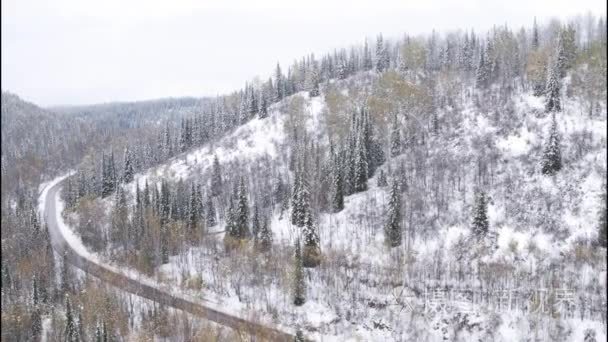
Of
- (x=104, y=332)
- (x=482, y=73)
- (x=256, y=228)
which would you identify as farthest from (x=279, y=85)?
(x=104, y=332)

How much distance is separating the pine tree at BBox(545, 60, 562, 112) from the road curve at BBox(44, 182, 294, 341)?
2758 inches

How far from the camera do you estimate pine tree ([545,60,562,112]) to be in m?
94.0

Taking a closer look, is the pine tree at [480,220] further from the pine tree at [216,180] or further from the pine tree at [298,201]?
the pine tree at [216,180]

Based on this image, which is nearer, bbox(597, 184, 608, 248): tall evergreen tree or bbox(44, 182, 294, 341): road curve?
bbox(597, 184, 608, 248): tall evergreen tree

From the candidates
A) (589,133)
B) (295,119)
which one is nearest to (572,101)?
(589,133)

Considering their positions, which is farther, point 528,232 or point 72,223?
point 72,223

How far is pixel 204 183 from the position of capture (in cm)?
12069

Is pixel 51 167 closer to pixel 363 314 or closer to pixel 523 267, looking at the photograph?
pixel 363 314

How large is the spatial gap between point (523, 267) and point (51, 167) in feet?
475

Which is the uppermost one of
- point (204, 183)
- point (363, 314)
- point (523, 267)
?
point (204, 183)

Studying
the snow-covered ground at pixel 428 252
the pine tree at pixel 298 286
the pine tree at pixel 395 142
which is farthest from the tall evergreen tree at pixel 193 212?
the pine tree at pixel 395 142

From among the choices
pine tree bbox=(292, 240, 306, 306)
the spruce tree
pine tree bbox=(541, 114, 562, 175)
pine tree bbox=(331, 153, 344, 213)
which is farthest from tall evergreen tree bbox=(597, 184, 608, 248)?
pine tree bbox=(331, 153, 344, 213)

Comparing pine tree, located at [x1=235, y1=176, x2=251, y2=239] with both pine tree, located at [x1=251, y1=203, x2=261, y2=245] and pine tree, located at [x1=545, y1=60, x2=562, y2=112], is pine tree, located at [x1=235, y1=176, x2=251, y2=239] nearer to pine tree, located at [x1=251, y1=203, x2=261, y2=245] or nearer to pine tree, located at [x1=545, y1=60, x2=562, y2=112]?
pine tree, located at [x1=251, y1=203, x2=261, y2=245]

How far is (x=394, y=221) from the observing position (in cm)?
7994
